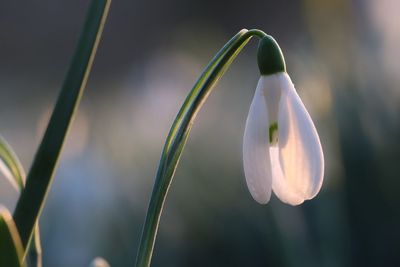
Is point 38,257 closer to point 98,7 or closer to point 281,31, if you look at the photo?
point 98,7

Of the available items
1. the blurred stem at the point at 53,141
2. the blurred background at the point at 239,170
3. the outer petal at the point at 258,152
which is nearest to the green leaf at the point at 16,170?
the blurred stem at the point at 53,141

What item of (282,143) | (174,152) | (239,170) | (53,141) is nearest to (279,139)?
(282,143)

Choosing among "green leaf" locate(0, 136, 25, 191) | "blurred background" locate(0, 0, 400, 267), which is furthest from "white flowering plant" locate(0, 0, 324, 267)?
"blurred background" locate(0, 0, 400, 267)

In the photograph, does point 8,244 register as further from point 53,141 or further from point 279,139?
point 279,139

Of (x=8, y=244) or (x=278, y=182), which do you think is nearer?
(x=8, y=244)

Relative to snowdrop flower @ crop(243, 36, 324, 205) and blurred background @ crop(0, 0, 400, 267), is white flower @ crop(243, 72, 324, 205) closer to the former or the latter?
snowdrop flower @ crop(243, 36, 324, 205)

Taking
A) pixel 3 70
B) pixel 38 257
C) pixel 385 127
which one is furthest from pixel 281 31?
pixel 38 257
